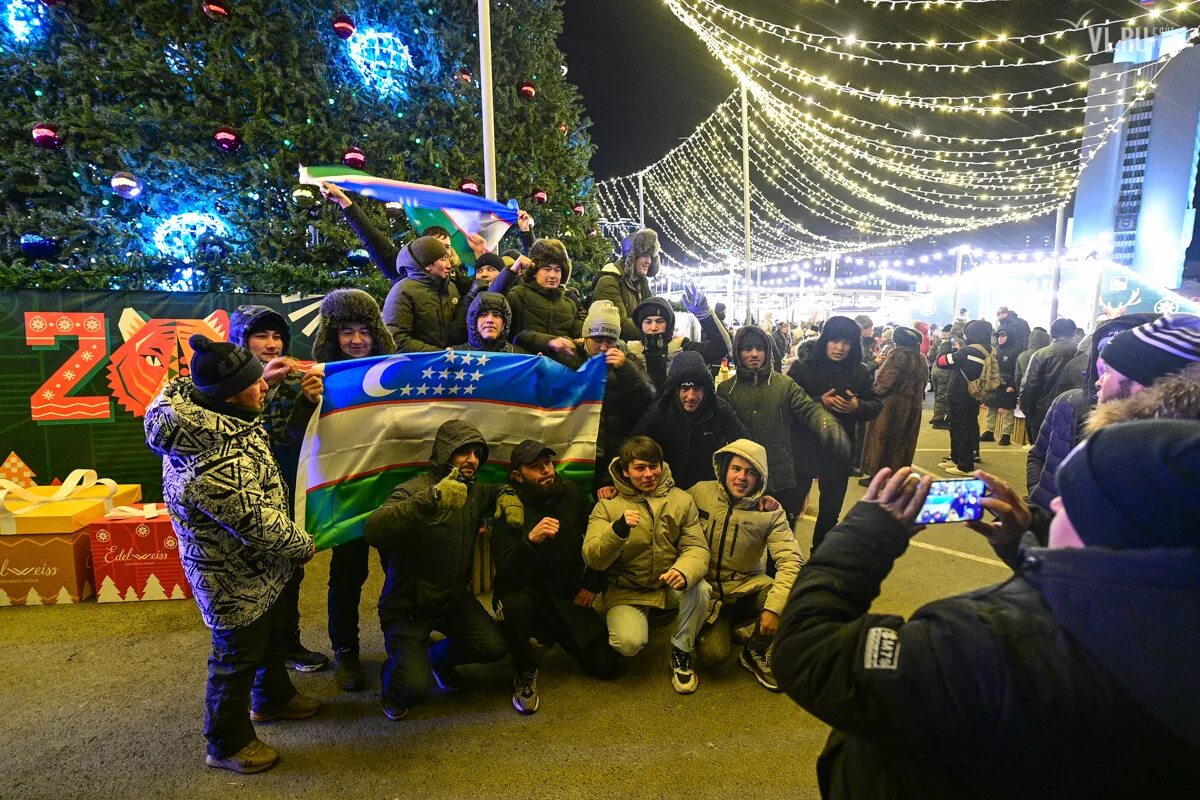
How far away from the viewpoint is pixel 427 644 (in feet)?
10.8

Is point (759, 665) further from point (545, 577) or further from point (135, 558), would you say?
point (135, 558)

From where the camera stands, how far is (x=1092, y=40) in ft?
32.2

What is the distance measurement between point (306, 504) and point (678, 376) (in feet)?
7.87

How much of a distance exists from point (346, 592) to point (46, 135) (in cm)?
612

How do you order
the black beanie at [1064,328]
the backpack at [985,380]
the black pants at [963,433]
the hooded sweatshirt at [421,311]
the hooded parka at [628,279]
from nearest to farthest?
the hooded sweatshirt at [421,311] < the hooded parka at [628,279] < the black beanie at [1064,328] < the backpack at [985,380] < the black pants at [963,433]

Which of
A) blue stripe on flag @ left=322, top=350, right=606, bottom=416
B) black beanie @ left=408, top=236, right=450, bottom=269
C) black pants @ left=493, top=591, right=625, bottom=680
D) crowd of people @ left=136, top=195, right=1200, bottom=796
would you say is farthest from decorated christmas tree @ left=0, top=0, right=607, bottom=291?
black pants @ left=493, top=591, right=625, bottom=680

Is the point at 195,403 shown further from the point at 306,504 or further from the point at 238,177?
the point at 238,177

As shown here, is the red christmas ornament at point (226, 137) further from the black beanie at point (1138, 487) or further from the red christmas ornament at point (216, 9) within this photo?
the black beanie at point (1138, 487)

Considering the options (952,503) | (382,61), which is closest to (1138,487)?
(952,503)

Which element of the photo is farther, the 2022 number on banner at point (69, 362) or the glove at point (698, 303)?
the glove at point (698, 303)

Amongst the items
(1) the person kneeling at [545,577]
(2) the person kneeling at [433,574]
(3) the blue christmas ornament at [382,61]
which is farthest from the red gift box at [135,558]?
(3) the blue christmas ornament at [382,61]

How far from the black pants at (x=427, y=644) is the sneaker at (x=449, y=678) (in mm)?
36

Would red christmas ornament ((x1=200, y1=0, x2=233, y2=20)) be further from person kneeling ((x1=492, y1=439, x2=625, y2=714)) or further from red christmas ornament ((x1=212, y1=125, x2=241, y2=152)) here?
person kneeling ((x1=492, y1=439, x2=625, y2=714))

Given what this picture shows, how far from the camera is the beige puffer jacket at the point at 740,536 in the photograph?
3617mm
